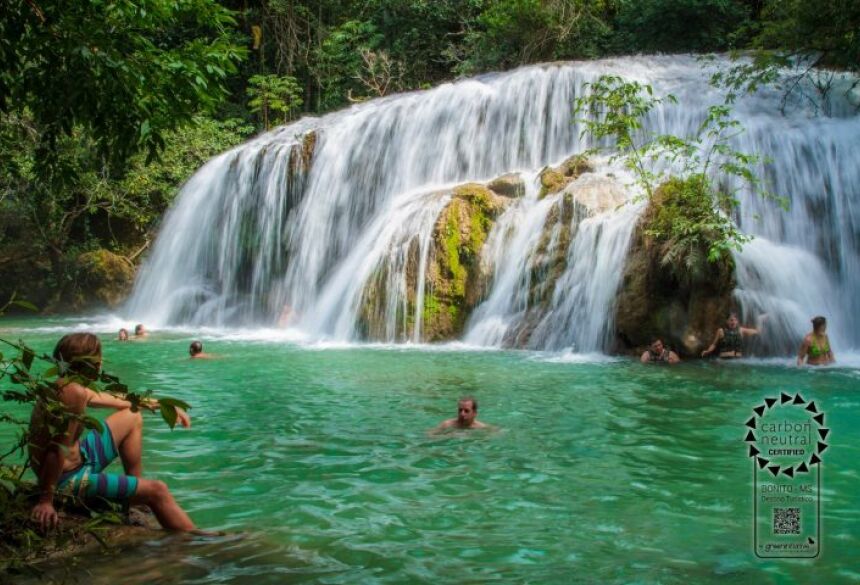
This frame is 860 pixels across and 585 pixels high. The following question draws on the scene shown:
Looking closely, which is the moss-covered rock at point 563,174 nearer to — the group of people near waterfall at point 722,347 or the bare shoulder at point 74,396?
the group of people near waterfall at point 722,347

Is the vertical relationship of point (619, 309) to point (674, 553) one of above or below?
above

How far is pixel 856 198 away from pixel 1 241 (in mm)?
23507

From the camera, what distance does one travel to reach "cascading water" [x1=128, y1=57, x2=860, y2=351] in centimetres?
1340

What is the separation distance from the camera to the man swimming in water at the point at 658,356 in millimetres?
11586

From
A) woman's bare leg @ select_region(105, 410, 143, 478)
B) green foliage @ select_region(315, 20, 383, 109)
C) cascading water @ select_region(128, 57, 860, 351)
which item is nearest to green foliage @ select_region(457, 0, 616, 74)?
cascading water @ select_region(128, 57, 860, 351)

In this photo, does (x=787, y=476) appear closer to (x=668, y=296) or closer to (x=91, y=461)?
(x=91, y=461)

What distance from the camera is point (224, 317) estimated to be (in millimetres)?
19812

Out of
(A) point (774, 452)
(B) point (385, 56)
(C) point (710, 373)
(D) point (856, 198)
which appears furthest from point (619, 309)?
(B) point (385, 56)

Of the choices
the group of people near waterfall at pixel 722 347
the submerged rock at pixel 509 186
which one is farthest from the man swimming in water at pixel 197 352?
the submerged rock at pixel 509 186

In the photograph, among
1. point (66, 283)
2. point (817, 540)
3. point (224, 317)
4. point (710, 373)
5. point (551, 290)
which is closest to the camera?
point (817, 540)

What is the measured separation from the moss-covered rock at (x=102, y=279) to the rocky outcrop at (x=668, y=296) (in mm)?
16590

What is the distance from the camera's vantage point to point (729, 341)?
1172cm

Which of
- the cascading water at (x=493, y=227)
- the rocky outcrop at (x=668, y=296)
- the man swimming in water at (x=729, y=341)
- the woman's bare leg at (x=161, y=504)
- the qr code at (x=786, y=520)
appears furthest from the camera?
the cascading water at (x=493, y=227)

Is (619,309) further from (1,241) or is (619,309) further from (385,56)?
(1,241)
